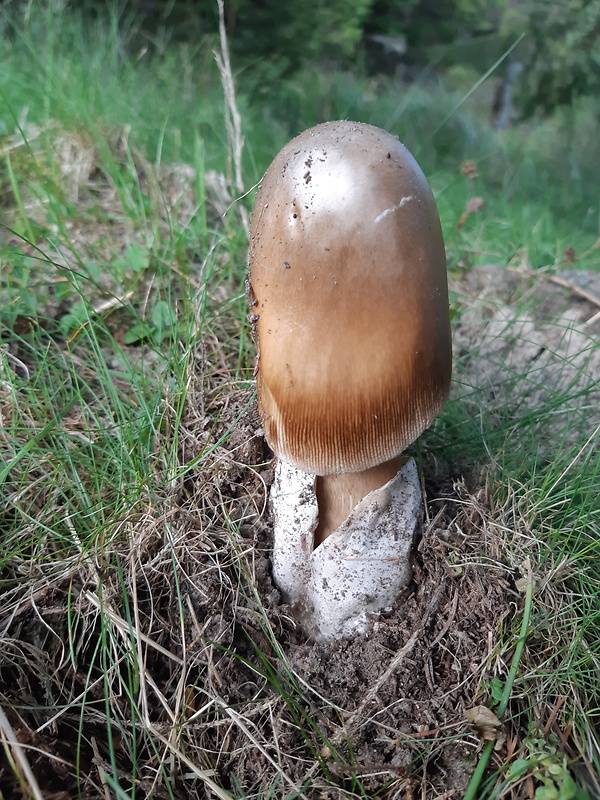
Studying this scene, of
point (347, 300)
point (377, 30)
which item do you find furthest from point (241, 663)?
point (377, 30)

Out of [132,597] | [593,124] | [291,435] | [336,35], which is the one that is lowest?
[593,124]

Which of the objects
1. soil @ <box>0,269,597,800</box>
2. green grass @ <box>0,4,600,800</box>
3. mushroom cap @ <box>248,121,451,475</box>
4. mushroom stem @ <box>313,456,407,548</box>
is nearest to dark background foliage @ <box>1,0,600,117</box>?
green grass @ <box>0,4,600,800</box>

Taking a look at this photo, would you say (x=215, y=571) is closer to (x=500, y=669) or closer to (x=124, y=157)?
(x=500, y=669)

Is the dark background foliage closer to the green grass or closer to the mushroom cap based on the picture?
the green grass

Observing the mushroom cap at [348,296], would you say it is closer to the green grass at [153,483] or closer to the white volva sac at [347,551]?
the white volva sac at [347,551]

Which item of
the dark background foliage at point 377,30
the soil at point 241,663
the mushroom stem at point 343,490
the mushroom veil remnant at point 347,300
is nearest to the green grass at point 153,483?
the soil at point 241,663

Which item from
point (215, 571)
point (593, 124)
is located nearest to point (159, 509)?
point (215, 571)
